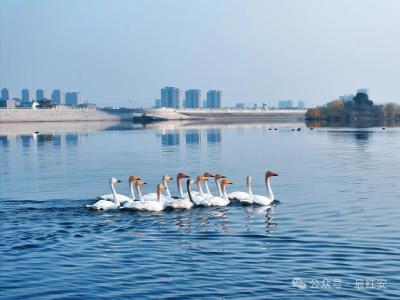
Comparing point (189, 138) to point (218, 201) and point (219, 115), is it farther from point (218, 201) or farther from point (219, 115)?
point (219, 115)

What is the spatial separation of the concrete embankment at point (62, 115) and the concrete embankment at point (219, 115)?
5135 mm

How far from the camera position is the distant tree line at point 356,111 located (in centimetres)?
14950

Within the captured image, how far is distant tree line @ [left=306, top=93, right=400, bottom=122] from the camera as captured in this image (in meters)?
150

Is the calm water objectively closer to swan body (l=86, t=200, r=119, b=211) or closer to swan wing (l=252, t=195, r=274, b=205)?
swan body (l=86, t=200, r=119, b=211)

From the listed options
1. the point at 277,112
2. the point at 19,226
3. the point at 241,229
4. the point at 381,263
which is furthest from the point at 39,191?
the point at 277,112

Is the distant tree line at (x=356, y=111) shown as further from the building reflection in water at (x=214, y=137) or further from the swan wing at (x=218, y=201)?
the swan wing at (x=218, y=201)

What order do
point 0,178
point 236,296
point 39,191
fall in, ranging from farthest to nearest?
point 0,178 < point 39,191 < point 236,296

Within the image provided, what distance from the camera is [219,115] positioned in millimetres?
189500

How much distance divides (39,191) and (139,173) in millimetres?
7273

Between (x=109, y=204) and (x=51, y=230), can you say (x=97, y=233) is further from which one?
(x=109, y=204)

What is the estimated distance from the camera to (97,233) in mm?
16656

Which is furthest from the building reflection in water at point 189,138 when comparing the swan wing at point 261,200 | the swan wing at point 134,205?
the swan wing at point 134,205

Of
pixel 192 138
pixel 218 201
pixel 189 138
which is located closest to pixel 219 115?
pixel 189 138

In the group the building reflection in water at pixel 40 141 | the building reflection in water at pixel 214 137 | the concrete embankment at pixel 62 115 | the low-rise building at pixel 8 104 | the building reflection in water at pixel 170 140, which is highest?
the low-rise building at pixel 8 104
